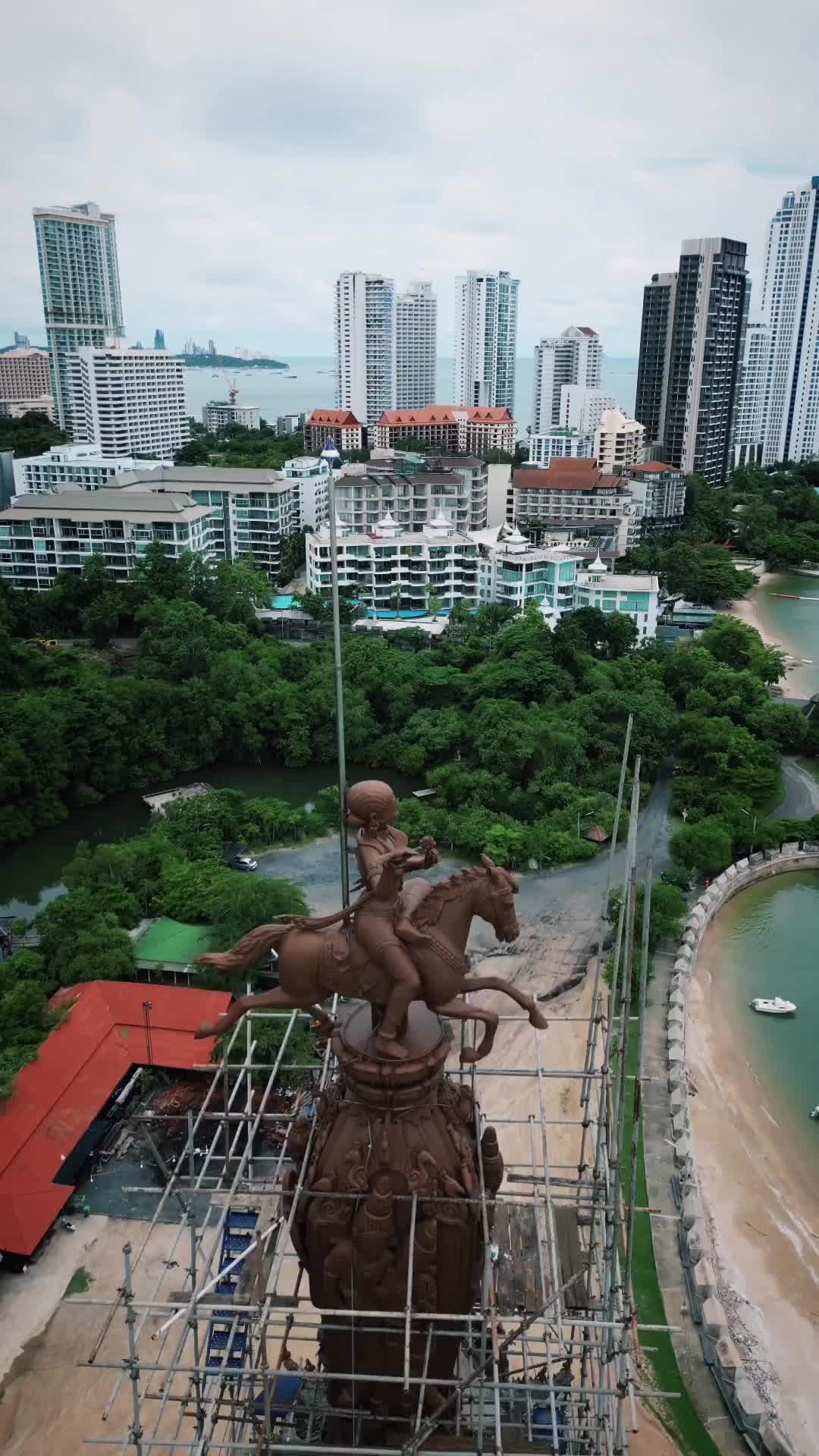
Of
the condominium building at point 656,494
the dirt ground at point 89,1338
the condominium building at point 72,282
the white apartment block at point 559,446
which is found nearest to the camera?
the dirt ground at point 89,1338

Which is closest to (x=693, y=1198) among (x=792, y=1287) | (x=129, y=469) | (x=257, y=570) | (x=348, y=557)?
(x=792, y=1287)

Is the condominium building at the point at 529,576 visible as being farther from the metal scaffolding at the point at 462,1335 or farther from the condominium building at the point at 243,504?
the metal scaffolding at the point at 462,1335

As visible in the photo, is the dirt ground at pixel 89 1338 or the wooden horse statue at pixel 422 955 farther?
the dirt ground at pixel 89 1338

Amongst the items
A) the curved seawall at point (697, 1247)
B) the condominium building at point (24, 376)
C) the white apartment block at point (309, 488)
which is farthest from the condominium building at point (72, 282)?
the curved seawall at point (697, 1247)

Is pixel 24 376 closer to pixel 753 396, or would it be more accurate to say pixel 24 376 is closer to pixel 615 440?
pixel 615 440

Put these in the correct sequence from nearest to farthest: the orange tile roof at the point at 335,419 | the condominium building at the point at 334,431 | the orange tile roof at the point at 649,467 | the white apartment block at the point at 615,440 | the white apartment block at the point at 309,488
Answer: the white apartment block at the point at 309,488, the orange tile roof at the point at 649,467, the white apartment block at the point at 615,440, the condominium building at the point at 334,431, the orange tile roof at the point at 335,419

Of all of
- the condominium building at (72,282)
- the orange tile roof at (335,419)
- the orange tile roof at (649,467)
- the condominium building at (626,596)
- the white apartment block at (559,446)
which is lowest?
the condominium building at (626,596)

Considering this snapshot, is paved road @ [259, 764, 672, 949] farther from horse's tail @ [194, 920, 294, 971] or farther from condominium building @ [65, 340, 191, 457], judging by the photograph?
condominium building @ [65, 340, 191, 457]
